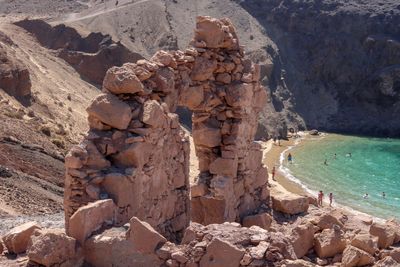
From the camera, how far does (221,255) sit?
7.11 m

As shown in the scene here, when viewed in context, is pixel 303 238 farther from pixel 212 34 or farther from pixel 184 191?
pixel 212 34

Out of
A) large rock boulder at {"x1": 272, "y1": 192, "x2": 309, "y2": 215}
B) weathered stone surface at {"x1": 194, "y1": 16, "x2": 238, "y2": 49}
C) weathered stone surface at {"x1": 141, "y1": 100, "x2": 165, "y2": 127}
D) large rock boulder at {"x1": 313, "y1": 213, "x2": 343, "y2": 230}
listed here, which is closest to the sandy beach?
large rock boulder at {"x1": 272, "y1": 192, "x2": 309, "y2": 215}

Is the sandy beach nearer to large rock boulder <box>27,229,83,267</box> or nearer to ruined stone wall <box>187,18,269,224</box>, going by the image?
ruined stone wall <box>187,18,269,224</box>

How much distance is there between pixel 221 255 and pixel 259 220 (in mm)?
5890

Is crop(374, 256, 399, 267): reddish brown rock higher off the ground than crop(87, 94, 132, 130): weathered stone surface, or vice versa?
crop(87, 94, 132, 130): weathered stone surface

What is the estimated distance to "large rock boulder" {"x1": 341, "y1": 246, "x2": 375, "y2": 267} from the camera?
886cm

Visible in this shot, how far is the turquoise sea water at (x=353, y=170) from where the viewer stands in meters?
30.9

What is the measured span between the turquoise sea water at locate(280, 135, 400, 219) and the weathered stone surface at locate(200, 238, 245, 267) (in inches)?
888

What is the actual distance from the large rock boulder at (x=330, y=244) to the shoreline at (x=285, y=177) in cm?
1209

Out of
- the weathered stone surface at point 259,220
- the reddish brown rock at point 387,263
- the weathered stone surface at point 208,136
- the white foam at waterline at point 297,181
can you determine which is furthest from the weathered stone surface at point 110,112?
the white foam at waterline at point 297,181

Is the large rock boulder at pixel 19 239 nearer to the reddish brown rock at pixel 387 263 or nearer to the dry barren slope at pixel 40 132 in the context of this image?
the reddish brown rock at pixel 387 263

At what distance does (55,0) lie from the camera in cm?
6438

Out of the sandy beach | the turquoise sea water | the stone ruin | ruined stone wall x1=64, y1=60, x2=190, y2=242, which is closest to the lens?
ruined stone wall x1=64, y1=60, x2=190, y2=242

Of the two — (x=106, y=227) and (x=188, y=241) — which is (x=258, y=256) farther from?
(x=106, y=227)
